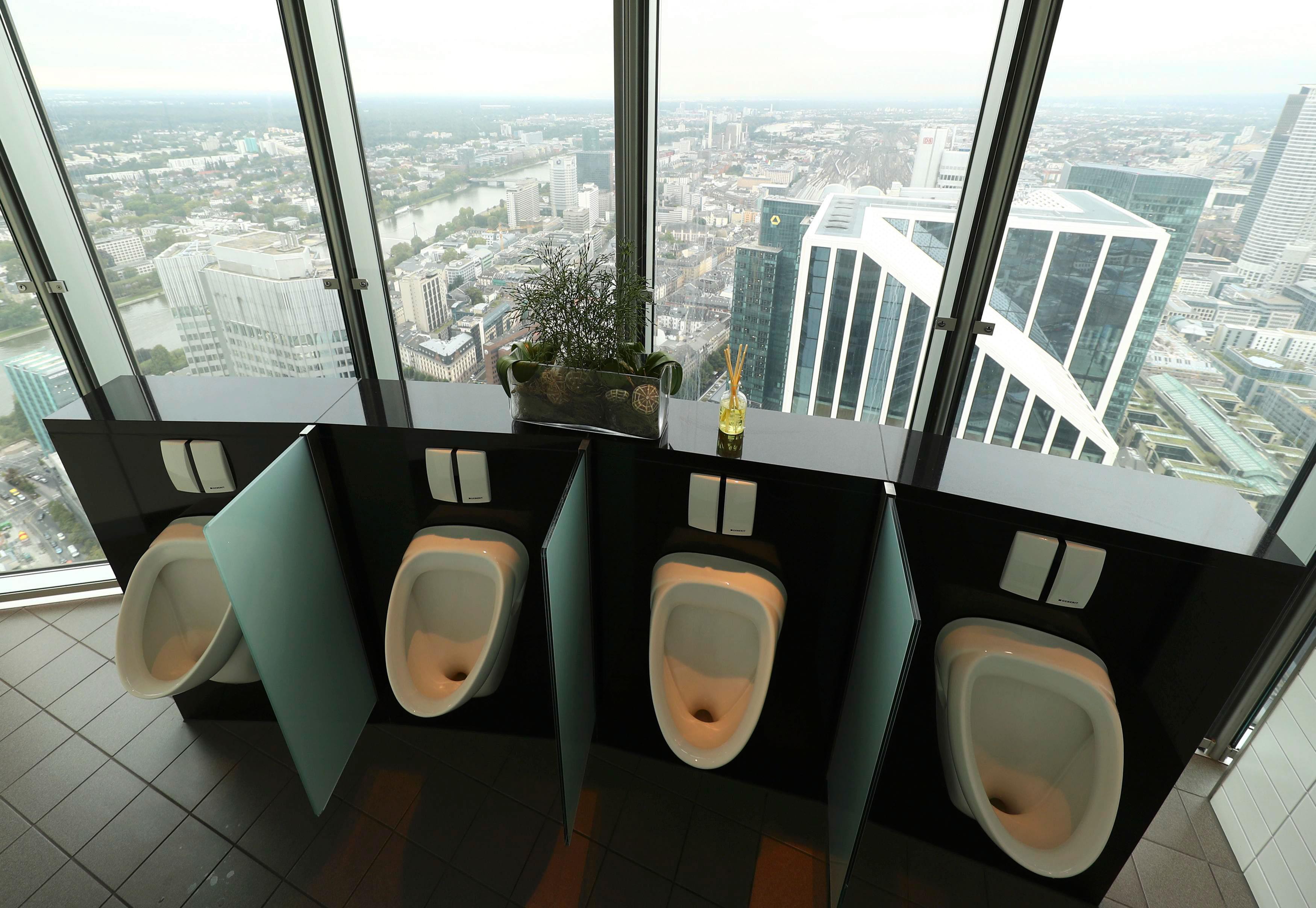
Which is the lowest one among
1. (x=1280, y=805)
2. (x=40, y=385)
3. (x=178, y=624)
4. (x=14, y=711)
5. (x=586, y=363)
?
(x=14, y=711)

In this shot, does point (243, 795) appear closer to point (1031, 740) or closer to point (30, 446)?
point (30, 446)

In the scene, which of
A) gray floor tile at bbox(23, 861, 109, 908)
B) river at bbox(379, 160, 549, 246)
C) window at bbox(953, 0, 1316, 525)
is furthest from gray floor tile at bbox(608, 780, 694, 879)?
river at bbox(379, 160, 549, 246)

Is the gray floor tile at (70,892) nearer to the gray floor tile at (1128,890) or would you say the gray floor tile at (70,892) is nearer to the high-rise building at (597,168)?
the high-rise building at (597,168)

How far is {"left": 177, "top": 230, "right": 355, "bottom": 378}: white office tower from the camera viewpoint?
92.5 inches

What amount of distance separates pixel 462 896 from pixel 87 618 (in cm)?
197

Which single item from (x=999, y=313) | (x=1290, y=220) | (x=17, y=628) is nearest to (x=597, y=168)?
(x=999, y=313)

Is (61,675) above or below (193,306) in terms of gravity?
below

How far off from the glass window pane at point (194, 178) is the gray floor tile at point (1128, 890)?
2976 millimetres

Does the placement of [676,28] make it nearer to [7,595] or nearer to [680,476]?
[680,476]

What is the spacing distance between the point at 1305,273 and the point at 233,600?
2.54 m

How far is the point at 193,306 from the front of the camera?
2.42 m

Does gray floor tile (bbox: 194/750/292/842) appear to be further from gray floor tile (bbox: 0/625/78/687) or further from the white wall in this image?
the white wall

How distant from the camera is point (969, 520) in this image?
1.47 meters

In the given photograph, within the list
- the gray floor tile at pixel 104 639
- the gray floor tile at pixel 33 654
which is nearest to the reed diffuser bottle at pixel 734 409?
the gray floor tile at pixel 104 639
